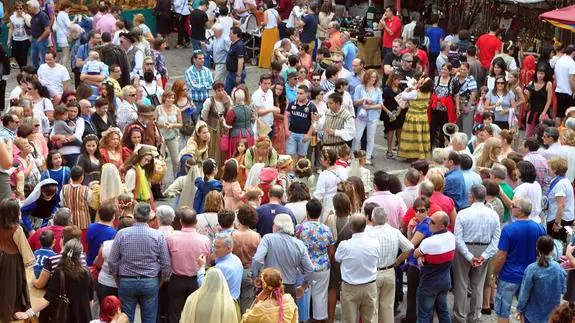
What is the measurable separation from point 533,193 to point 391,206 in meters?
1.77

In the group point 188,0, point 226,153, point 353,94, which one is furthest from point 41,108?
point 188,0

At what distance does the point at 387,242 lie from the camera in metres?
10.8

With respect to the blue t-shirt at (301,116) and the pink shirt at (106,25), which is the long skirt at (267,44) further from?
the blue t-shirt at (301,116)

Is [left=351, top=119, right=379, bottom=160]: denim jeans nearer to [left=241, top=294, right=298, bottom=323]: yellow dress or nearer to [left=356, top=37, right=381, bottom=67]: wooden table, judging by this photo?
[left=356, top=37, right=381, bottom=67]: wooden table

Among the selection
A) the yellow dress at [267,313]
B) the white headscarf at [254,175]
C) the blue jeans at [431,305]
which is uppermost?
the white headscarf at [254,175]

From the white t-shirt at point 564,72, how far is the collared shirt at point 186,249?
31.4 feet

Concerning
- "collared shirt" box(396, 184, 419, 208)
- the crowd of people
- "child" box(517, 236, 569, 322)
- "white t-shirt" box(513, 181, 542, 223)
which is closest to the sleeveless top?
the crowd of people

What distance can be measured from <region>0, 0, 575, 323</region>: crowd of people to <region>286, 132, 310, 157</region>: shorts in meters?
0.06

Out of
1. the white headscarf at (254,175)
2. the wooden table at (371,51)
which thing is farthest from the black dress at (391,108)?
the wooden table at (371,51)

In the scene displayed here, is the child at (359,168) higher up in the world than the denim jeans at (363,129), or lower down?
higher up

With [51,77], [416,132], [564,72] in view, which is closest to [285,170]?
Answer: [416,132]

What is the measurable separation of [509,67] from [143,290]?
10281 millimetres

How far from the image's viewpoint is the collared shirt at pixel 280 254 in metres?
10.4

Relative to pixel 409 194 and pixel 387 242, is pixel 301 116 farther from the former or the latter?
pixel 387 242
